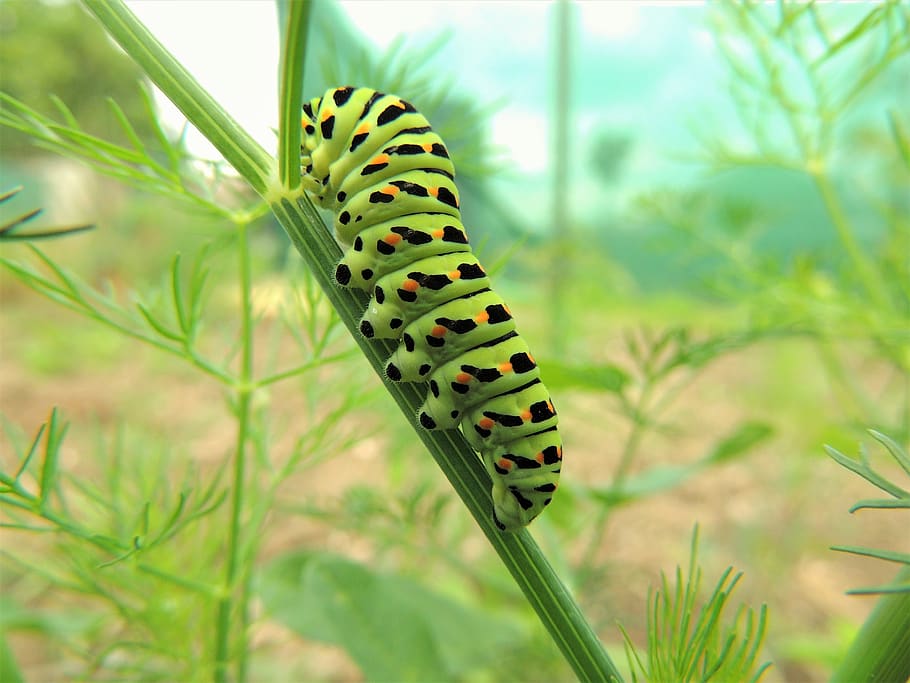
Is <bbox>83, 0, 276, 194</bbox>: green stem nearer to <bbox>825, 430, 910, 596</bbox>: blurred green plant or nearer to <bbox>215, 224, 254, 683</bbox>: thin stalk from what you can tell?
<bbox>215, 224, 254, 683</bbox>: thin stalk

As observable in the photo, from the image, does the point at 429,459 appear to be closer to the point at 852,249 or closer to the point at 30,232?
the point at 852,249

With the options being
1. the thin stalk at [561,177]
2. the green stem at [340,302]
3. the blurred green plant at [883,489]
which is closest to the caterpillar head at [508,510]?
the green stem at [340,302]

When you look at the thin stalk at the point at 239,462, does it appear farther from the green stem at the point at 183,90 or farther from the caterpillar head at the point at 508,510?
the caterpillar head at the point at 508,510

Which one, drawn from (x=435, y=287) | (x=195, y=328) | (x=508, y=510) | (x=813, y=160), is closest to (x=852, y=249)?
(x=813, y=160)

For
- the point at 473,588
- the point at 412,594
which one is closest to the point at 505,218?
the point at 473,588

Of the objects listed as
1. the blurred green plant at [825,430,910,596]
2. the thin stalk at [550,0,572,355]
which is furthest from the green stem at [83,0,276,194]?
the thin stalk at [550,0,572,355]

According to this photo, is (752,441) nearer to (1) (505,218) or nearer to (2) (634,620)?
(2) (634,620)
